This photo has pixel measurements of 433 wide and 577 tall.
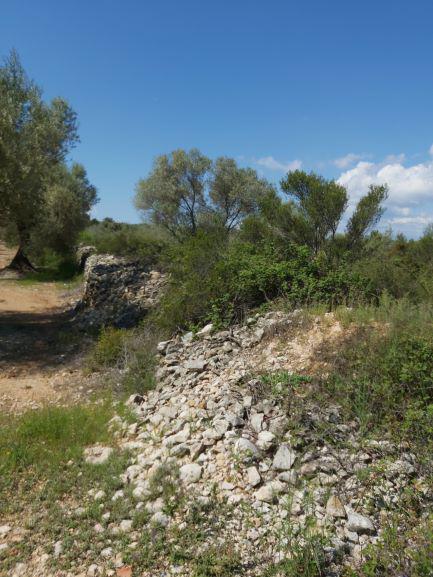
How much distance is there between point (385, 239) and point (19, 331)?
10219 millimetres

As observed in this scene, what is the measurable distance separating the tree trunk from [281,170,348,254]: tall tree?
59.8 feet

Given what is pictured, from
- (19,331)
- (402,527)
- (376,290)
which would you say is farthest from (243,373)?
(19,331)

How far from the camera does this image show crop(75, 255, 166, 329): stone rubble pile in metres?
11.6

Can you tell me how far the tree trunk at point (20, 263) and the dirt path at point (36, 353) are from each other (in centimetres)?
656

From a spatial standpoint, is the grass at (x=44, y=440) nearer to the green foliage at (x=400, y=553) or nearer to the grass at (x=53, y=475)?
the grass at (x=53, y=475)

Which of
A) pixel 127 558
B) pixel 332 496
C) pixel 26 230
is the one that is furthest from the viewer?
pixel 26 230

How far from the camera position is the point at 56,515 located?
11.9 ft

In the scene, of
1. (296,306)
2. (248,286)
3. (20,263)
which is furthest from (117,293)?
(20,263)

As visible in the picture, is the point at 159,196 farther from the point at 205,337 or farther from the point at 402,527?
the point at 402,527

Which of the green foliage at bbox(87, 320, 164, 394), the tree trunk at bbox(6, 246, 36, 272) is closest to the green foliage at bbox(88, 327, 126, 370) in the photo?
the green foliage at bbox(87, 320, 164, 394)

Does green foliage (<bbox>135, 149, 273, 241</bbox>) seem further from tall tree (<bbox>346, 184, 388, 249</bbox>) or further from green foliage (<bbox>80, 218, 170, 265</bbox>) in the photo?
tall tree (<bbox>346, 184, 388, 249</bbox>)

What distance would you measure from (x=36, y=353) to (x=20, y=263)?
15461mm

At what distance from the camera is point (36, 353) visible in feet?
31.7

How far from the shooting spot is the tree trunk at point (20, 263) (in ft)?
74.9
